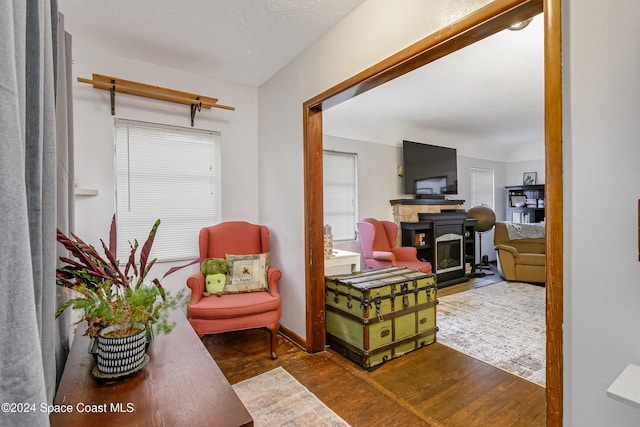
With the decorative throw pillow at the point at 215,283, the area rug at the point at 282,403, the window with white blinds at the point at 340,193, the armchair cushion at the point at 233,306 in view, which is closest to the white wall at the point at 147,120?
the decorative throw pillow at the point at 215,283

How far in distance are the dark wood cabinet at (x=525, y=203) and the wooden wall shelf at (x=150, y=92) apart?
6.25m

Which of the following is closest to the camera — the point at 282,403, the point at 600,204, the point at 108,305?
the point at 600,204

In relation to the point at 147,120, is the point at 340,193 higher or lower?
lower

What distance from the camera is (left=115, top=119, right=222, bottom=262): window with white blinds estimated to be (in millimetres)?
2787

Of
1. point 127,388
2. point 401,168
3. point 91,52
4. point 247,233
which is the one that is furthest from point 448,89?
point 127,388

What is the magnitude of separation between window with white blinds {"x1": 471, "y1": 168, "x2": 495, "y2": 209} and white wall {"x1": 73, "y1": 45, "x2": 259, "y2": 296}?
15.6ft

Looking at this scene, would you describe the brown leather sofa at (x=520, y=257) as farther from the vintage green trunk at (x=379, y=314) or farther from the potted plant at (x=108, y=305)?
the potted plant at (x=108, y=305)

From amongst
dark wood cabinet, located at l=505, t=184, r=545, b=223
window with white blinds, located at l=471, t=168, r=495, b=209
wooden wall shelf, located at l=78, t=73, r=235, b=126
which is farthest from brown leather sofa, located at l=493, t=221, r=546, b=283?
wooden wall shelf, located at l=78, t=73, r=235, b=126

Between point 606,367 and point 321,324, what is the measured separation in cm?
190

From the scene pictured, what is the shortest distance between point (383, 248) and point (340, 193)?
3.26ft

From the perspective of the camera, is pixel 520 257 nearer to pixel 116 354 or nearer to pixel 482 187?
pixel 482 187

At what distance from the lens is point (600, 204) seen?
1.06 m

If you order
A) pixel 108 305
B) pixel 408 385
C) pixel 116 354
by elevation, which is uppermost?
pixel 108 305

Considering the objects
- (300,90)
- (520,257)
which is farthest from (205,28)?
(520,257)
